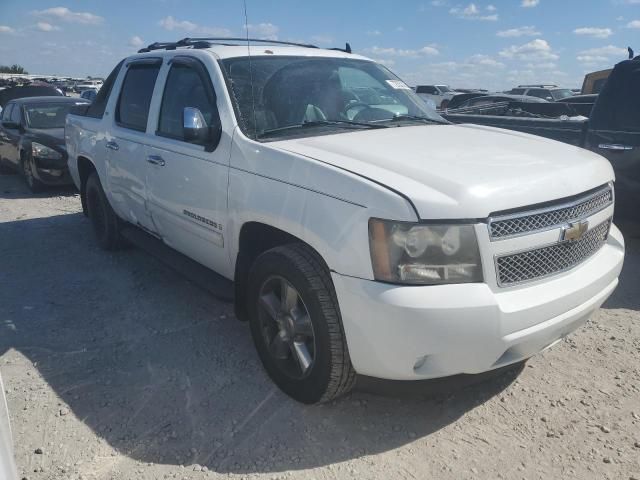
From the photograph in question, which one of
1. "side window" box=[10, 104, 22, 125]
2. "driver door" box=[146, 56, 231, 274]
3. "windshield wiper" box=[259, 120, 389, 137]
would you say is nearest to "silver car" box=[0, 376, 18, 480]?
"driver door" box=[146, 56, 231, 274]

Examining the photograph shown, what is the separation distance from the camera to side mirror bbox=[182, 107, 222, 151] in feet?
10.8

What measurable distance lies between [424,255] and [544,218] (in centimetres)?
63

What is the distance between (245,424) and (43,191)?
808 cm

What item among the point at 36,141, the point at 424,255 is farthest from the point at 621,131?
the point at 36,141

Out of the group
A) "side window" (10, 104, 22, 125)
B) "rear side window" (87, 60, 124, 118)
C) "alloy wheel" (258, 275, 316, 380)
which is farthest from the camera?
"side window" (10, 104, 22, 125)

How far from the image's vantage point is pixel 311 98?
11.9 feet

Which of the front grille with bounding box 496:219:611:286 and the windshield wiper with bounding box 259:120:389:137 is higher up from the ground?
the windshield wiper with bounding box 259:120:389:137

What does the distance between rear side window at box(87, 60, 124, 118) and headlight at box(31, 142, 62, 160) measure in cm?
378

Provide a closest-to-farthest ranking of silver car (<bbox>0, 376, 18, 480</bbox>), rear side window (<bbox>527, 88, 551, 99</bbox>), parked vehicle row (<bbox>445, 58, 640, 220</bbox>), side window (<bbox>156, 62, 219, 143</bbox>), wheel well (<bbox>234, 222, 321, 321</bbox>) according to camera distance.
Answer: silver car (<bbox>0, 376, 18, 480</bbox>)
wheel well (<bbox>234, 222, 321, 321</bbox>)
side window (<bbox>156, 62, 219, 143</bbox>)
parked vehicle row (<bbox>445, 58, 640, 220</bbox>)
rear side window (<bbox>527, 88, 551, 99</bbox>)

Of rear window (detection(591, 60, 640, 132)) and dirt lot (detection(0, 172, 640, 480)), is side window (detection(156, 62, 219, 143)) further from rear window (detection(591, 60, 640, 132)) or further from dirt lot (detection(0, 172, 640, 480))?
rear window (detection(591, 60, 640, 132))

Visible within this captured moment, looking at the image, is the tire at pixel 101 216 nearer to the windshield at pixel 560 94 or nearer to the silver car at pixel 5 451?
the silver car at pixel 5 451

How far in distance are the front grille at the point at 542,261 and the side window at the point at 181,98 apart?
2012 millimetres

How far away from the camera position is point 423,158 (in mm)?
2764

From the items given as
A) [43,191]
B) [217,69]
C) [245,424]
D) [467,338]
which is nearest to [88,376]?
[245,424]
